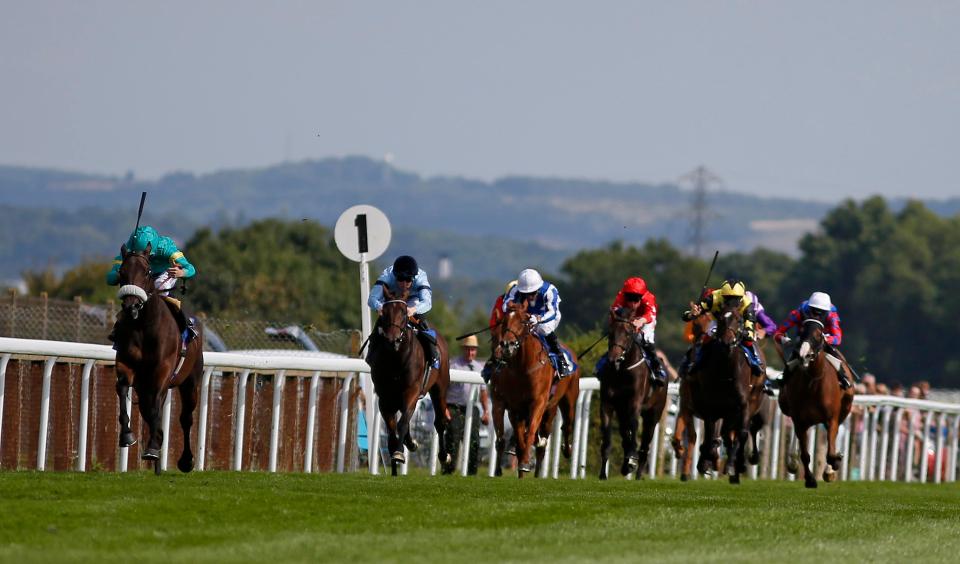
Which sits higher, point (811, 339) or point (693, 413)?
point (811, 339)

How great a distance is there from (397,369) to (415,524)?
488 cm

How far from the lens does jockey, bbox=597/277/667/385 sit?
55.4ft

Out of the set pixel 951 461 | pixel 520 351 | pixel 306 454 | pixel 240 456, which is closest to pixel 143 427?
pixel 240 456

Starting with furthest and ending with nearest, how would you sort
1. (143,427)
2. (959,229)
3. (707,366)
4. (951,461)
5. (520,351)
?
(959,229) → (951,461) → (707,366) → (520,351) → (143,427)

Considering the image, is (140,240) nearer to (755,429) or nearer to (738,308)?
(738,308)

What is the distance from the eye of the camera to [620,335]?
54.0ft

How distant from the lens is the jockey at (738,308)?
16.8 metres

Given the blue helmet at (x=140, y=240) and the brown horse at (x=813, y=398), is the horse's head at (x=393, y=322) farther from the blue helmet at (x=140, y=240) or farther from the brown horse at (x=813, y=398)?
the brown horse at (x=813, y=398)

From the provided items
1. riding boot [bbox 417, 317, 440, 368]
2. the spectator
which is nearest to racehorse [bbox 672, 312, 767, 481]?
the spectator

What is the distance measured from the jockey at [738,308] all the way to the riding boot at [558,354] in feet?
3.70

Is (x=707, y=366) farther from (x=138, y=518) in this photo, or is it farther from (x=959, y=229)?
(x=959, y=229)

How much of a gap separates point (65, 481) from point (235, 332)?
314 inches

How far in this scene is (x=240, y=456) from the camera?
15.4 m

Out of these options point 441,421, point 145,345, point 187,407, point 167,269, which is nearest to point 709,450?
point 441,421
